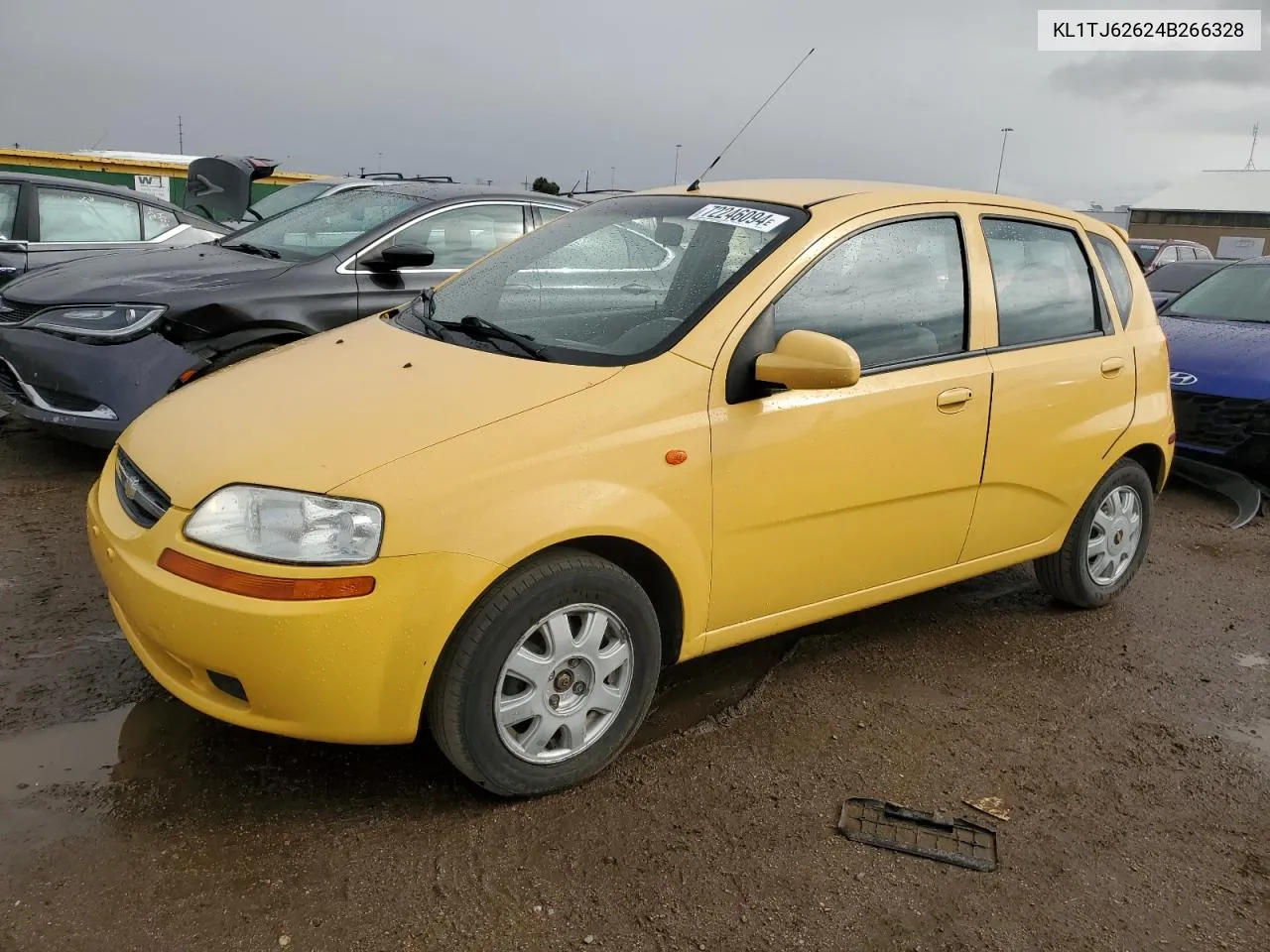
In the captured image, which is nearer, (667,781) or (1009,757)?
(667,781)

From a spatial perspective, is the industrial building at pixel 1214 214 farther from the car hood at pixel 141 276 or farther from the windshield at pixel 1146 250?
the car hood at pixel 141 276

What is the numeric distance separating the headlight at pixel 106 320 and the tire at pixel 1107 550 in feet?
14.3

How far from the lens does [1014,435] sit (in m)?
3.63

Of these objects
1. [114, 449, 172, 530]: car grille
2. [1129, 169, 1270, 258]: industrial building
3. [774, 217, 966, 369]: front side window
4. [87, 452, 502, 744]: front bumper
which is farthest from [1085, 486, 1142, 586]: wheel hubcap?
[1129, 169, 1270, 258]: industrial building

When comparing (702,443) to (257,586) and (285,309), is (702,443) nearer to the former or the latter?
(257,586)

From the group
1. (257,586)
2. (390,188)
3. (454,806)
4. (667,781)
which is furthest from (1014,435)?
(390,188)

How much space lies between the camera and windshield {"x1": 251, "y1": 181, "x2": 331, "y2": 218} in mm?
9031

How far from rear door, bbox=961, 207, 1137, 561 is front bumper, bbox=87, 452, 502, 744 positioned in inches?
81.3

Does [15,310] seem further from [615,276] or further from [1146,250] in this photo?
[1146,250]

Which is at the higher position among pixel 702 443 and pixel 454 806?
pixel 702 443

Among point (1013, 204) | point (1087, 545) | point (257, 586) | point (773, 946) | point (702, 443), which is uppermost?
point (1013, 204)

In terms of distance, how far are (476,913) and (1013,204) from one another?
123 inches

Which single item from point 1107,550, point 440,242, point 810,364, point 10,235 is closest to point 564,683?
point 810,364

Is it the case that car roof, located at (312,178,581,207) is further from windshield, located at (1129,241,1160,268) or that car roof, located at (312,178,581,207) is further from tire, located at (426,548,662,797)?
windshield, located at (1129,241,1160,268)
